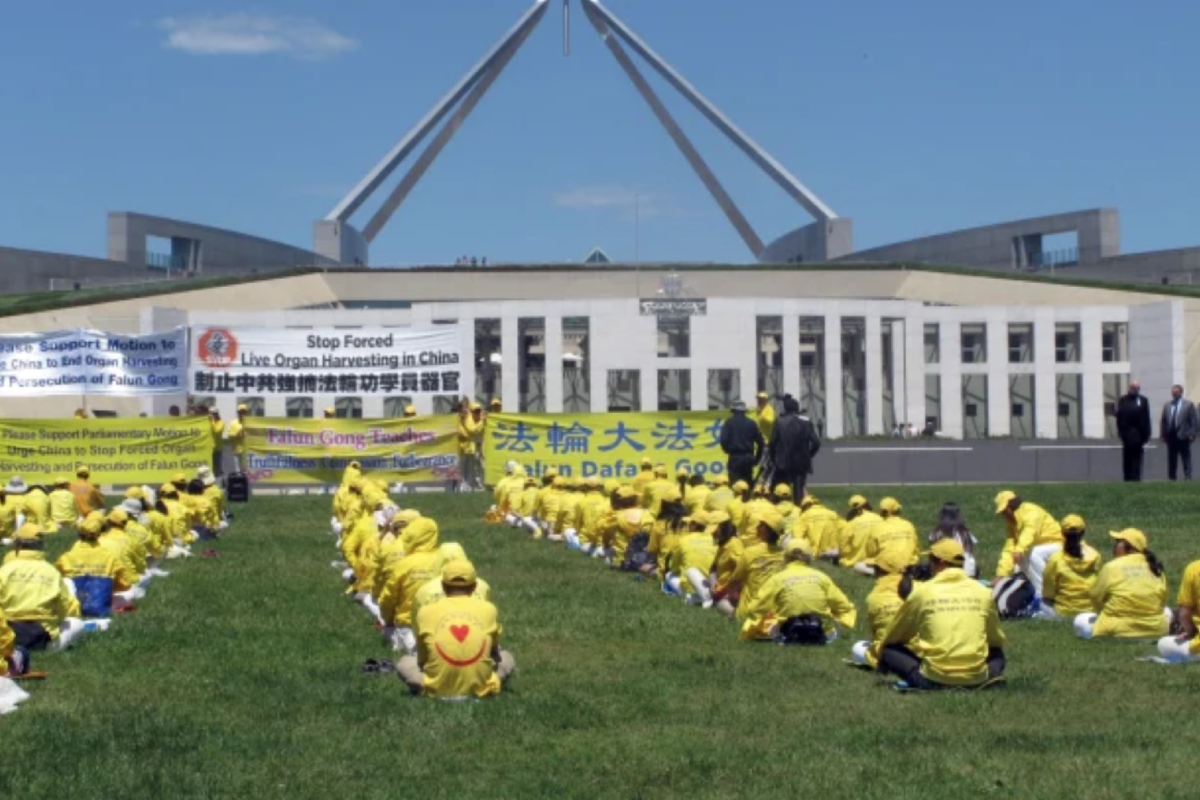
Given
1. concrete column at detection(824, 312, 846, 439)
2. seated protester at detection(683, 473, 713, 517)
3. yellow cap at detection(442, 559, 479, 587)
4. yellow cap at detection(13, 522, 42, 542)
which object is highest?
concrete column at detection(824, 312, 846, 439)

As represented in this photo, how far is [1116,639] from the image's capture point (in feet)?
46.7

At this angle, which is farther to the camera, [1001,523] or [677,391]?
[677,391]

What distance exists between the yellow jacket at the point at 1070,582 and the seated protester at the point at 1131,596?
1.29 meters

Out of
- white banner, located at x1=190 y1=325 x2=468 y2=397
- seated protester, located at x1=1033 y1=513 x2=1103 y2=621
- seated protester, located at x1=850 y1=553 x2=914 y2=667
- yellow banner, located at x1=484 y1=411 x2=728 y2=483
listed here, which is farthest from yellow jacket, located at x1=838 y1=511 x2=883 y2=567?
white banner, located at x1=190 y1=325 x2=468 y2=397

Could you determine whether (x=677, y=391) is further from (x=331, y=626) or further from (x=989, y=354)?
(x=331, y=626)

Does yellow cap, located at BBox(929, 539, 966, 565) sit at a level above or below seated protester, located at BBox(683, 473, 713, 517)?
above

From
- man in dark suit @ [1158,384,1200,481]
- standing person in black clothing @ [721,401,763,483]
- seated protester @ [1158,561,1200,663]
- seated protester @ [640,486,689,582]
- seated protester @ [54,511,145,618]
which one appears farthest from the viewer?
man in dark suit @ [1158,384,1200,481]

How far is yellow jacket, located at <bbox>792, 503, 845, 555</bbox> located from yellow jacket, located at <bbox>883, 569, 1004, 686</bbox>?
9.08 m

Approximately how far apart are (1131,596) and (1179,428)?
16.9m

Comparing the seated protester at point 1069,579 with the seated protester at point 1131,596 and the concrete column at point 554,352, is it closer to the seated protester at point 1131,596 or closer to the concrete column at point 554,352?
the seated protester at point 1131,596

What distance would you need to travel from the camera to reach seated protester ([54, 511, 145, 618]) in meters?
16.4

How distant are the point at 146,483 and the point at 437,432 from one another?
5.47m

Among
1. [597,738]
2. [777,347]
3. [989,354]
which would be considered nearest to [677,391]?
[777,347]

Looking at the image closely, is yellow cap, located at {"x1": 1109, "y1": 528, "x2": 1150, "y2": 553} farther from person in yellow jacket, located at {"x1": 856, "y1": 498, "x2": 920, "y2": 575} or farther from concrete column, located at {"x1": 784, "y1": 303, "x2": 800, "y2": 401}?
concrete column, located at {"x1": 784, "y1": 303, "x2": 800, "y2": 401}
